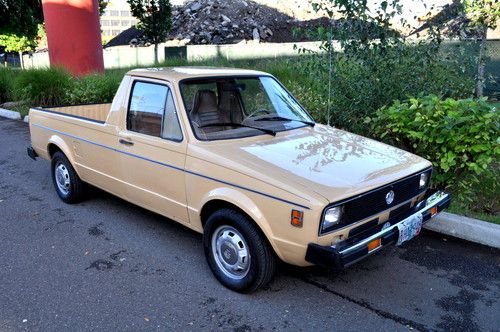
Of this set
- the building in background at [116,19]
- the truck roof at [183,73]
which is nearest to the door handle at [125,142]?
the truck roof at [183,73]

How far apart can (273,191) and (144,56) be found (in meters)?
25.8

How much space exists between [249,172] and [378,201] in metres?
0.99

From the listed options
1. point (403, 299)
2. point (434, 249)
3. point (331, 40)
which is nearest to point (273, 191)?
point (403, 299)

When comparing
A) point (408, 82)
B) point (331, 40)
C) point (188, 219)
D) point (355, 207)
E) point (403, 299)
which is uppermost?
point (331, 40)

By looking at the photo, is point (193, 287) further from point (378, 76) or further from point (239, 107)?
→ point (378, 76)

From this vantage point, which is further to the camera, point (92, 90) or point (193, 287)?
point (92, 90)

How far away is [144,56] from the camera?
1077 inches

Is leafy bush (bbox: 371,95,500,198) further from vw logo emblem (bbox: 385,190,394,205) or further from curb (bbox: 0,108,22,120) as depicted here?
curb (bbox: 0,108,22,120)

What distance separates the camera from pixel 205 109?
432cm

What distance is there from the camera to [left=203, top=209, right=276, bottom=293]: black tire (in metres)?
3.42

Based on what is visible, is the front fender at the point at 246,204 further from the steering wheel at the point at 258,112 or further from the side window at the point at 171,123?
the steering wheel at the point at 258,112

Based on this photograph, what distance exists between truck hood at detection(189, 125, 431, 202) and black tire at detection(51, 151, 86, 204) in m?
2.45

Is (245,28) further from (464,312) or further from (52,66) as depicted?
(464,312)

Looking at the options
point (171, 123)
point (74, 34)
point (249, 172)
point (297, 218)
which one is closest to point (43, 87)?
point (74, 34)
